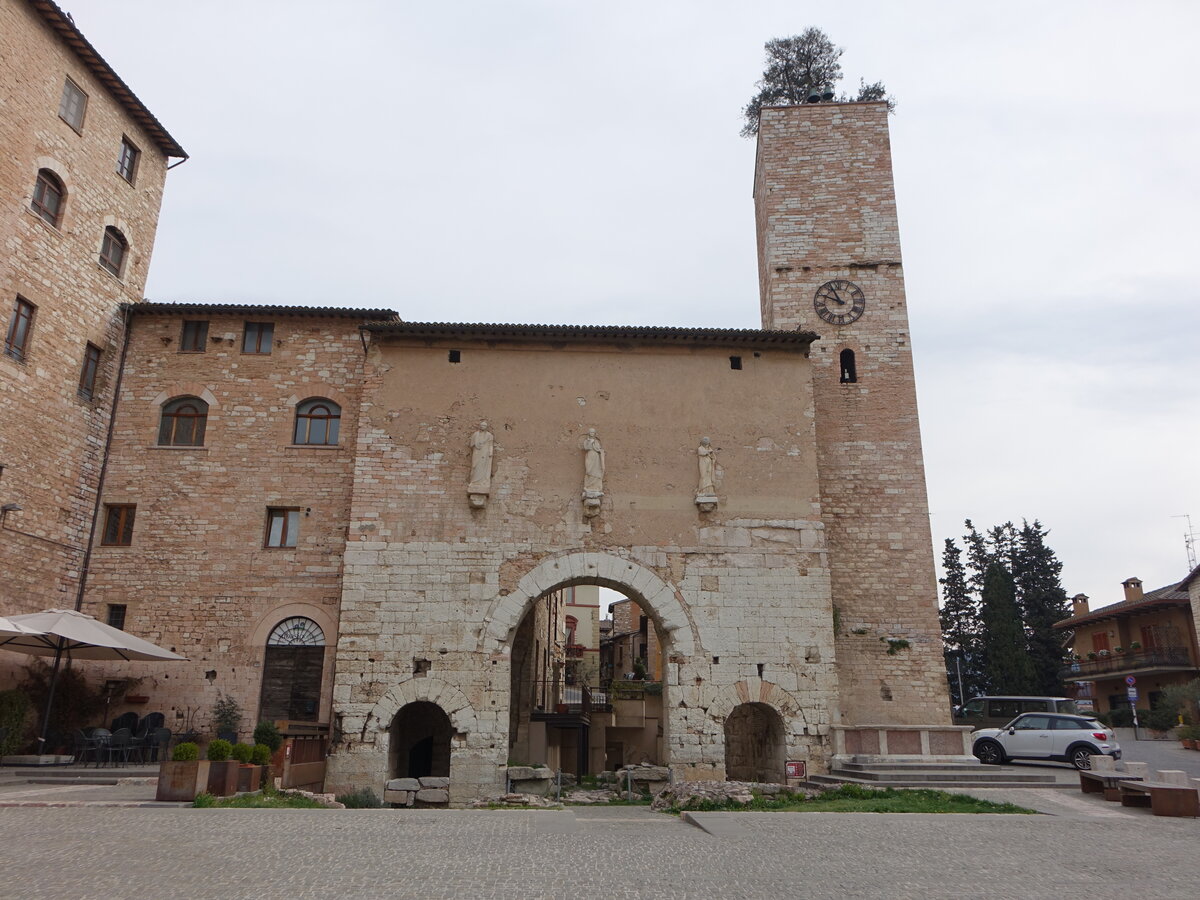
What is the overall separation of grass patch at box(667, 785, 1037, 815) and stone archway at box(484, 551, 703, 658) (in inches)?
147

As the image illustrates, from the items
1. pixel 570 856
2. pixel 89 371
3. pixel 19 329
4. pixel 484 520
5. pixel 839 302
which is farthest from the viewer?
pixel 839 302

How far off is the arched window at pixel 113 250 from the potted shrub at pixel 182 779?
1307 cm

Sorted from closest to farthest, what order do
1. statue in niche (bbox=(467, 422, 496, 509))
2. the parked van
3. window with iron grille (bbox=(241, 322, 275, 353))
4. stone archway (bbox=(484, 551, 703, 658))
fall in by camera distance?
stone archway (bbox=(484, 551, 703, 658)), statue in niche (bbox=(467, 422, 496, 509)), window with iron grille (bbox=(241, 322, 275, 353)), the parked van

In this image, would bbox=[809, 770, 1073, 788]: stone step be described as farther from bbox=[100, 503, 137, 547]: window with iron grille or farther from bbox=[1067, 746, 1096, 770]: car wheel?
bbox=[100, 503, 137, 547]: window with iron grille

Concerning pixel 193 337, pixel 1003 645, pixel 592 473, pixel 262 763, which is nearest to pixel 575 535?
pixel 592 473

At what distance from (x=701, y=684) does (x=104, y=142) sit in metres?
18.2

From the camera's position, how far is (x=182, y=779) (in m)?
11.4

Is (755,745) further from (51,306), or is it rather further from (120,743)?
(51,306)

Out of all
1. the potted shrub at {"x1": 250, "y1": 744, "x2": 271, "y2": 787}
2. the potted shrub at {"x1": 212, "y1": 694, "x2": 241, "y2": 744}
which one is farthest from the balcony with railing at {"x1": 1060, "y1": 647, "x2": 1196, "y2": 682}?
the potted shrub at {"x1": 250, "y1": 744, "x2": 271, "y2": 787}

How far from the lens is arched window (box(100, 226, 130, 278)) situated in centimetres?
1992

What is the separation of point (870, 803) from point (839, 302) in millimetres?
13091

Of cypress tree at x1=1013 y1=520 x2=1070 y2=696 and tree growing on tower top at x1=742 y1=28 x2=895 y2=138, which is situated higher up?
tree growing on tower top at x1=742 y1=28 x2=895 y2=138

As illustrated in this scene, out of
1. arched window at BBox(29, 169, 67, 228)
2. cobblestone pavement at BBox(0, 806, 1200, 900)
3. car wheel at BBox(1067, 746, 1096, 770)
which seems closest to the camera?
cobblestone pavement at BBox(0, 806, 1200, 900)

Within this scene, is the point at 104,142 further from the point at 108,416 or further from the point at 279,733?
the point at 279,733
